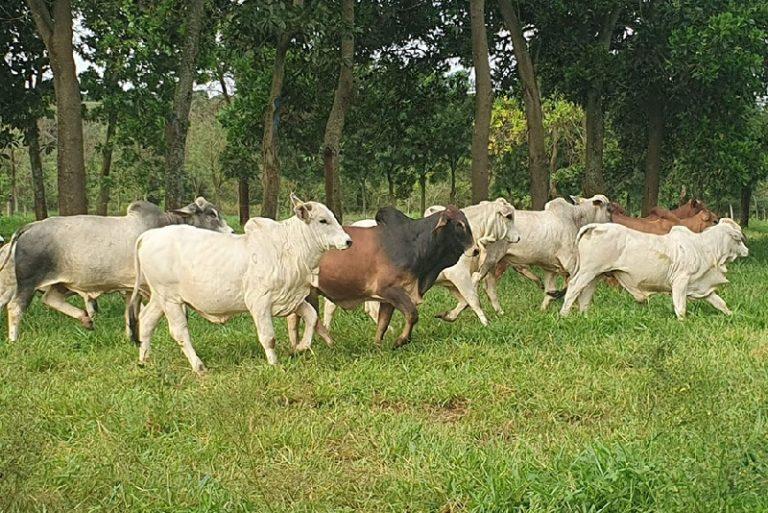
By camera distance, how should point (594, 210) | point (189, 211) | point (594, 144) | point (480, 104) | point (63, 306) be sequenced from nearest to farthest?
point (63, 306) < point (189, 211) < point (594, 210) < point (480, 104) < point (594, 144)

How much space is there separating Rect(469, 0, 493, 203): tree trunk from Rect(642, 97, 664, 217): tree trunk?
7.28 m

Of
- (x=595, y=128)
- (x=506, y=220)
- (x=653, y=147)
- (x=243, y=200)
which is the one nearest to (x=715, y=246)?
(x=506, y=220)

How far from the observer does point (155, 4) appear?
15461 mm

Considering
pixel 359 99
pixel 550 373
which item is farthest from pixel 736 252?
pixel 359 99

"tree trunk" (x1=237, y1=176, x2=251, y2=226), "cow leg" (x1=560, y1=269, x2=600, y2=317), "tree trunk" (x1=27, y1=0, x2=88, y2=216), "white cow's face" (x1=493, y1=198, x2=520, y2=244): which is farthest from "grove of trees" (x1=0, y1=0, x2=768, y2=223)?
"cow leg" (x1=560, y1=269, x2=600, y2=317)

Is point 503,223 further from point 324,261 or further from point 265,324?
point 265,324

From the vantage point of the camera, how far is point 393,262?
8.59 m

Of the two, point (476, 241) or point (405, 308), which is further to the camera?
point (476, 241)

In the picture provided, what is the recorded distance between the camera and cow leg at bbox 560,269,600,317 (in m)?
10.3

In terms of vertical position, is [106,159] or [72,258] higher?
[106,159]

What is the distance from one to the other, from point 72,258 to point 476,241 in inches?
196

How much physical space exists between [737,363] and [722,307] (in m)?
3.16

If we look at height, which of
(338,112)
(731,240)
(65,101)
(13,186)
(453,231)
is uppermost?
(65,101)

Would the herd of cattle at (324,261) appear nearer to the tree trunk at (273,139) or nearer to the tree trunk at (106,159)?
the tree trunk at (273,139)
